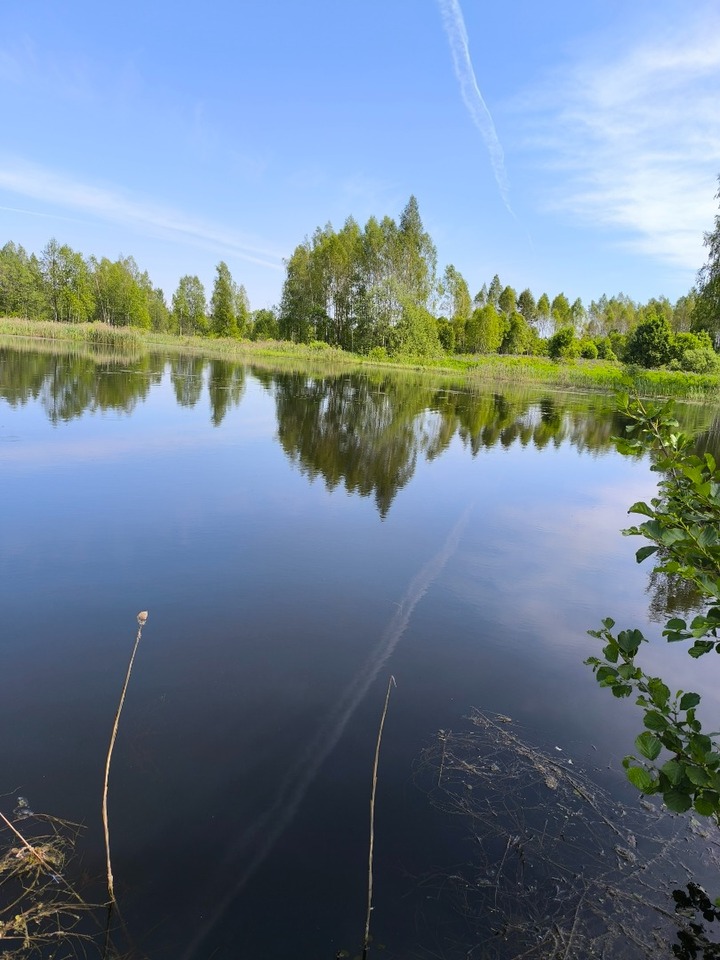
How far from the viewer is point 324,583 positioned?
5742mm

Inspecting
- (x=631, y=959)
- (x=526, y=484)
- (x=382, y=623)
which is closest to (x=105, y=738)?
(x=382, y=623)

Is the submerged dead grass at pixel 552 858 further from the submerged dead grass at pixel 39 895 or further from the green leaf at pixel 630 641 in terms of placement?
the submerged dead grass at pixel 39 895

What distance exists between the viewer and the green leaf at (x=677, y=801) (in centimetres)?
165

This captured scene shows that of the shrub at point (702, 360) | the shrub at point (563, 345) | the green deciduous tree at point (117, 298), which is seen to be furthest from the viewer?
the green deciduous tree at point (117, 298)

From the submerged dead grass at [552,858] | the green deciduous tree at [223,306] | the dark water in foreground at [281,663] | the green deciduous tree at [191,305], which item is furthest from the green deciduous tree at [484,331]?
the submerged dead grass at [552,858]

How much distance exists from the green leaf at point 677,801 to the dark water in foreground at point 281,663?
1.31m

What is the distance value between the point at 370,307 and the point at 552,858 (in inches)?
2198

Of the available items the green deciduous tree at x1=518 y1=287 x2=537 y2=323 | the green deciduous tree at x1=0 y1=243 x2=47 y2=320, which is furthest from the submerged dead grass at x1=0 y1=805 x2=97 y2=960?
the green deciduous tree at x1=518 y1=287 x2=537 y2=323

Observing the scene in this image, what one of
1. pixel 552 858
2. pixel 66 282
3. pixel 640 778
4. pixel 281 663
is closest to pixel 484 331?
pixel 66 282

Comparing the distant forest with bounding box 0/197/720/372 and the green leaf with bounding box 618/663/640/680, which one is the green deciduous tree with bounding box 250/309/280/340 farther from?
the green leaf with bounding box 618/663/640/680

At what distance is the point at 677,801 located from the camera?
167cm

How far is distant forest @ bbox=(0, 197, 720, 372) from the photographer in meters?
54.6

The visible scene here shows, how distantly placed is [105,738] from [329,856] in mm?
1542

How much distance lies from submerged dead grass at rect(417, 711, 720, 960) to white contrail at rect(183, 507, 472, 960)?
64cm
